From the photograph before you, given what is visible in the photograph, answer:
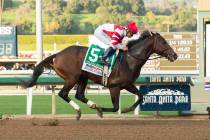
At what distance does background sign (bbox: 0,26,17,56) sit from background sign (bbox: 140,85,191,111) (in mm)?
30059

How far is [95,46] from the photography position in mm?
A: 13523

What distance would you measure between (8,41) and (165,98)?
102 ft

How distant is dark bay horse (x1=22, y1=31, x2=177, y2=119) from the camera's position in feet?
44.0

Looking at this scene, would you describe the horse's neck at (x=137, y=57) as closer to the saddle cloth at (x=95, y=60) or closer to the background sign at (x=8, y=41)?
the saddle cloth at (x=95, y=60)

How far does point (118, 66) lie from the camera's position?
13484 mm

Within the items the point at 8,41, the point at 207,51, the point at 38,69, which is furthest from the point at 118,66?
the point at 8,41

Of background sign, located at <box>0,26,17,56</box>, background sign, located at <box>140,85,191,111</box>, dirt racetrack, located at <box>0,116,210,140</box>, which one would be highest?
background sign, located at <box>0,26,17,56</box>

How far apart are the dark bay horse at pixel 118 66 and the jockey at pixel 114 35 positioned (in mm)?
228

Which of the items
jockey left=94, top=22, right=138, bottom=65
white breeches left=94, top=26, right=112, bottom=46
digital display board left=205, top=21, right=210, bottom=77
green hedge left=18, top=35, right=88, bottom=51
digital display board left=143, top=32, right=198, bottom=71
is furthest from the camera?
green hedge left=18, top=35, right=88, bottom=51

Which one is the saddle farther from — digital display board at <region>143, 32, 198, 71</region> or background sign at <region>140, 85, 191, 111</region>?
digital display board at <region>143, 32, 198, 71</region>

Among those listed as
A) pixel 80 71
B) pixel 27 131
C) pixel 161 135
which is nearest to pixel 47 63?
pixel 80 71

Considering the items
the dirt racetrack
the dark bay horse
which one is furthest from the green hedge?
the dirt racetrack

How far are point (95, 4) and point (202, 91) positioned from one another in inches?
2503

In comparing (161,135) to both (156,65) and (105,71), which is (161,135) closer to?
(105,71)
